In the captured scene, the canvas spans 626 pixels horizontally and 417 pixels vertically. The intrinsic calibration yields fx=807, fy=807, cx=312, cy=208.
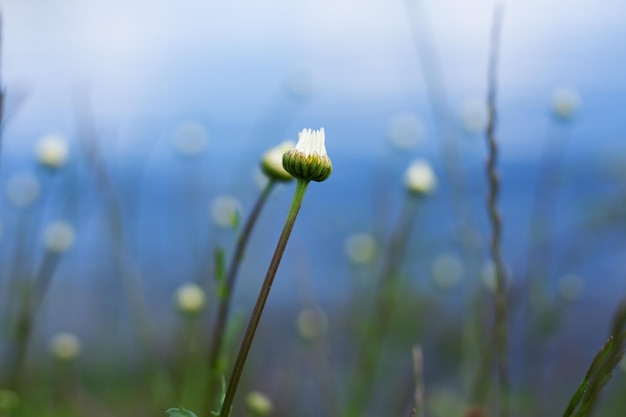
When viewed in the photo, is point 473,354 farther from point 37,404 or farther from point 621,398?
point 37,404

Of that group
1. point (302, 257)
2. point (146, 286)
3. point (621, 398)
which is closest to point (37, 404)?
point (302, 257)

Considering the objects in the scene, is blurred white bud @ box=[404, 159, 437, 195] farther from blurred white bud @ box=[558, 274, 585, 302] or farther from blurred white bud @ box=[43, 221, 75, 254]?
blurred white bud @ box=[43, 221, 75, 254]

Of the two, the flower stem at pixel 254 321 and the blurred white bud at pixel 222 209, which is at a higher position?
the flower stem at pixel 254 321

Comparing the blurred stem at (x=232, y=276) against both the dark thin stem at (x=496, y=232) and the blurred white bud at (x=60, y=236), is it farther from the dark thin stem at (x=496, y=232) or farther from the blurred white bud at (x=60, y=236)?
the blurred white bud at (x=60, y=236)

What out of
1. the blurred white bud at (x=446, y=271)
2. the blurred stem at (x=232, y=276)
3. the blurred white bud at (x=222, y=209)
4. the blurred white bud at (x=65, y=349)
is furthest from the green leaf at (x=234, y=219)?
the blurred white bud at (x=446, y=271)

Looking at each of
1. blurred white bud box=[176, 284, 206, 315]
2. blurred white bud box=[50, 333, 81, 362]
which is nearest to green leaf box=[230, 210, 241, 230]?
blurred white bud box=[176, 284, 206, 315]
